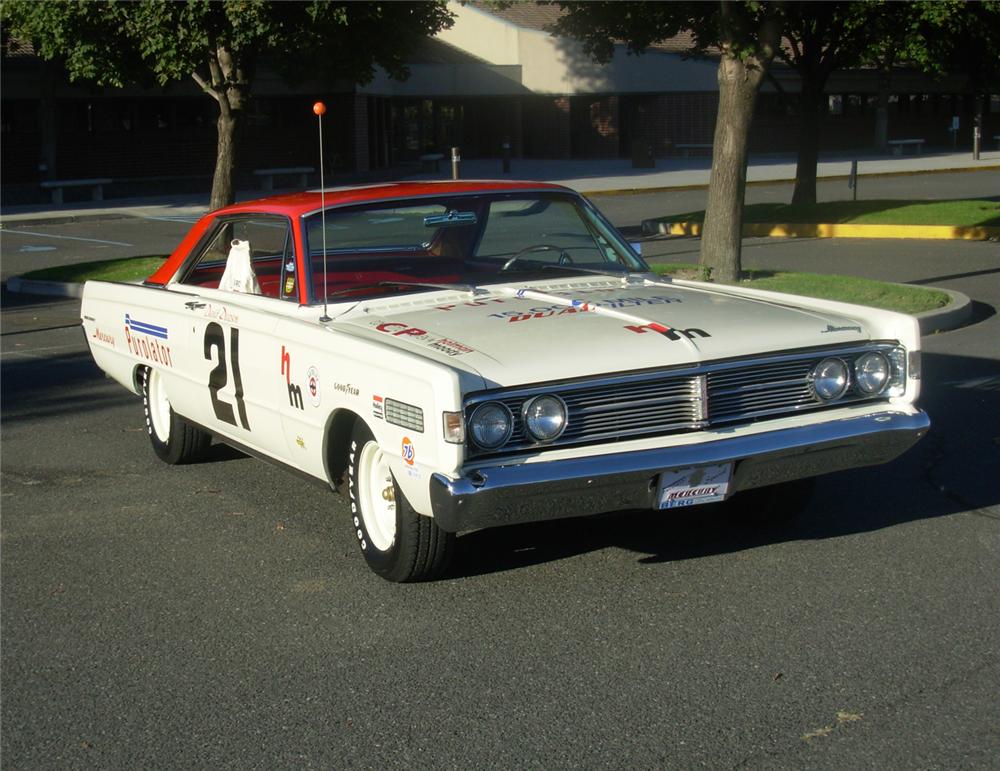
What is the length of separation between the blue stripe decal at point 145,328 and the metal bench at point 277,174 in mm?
31247

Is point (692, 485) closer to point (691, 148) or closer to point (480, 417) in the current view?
point (480, 417)

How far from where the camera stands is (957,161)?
143 feet

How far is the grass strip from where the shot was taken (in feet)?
57.5

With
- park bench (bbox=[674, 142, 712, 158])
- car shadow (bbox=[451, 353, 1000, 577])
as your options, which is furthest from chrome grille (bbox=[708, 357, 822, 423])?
park bench (bbox=[674, 142, 712, 158])

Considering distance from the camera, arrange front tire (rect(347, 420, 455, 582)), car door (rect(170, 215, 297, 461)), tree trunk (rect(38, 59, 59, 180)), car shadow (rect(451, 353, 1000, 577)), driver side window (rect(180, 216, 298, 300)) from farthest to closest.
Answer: tree trunk (rect(38, 59, 59, 180)), driver side window (rect(180, 216, 298, 300)), car door (rect(170, 215, 297, 461)), car shadow (rect(451, 353, 1000, 577)), front tire (rect(347, 420, 455, 582))

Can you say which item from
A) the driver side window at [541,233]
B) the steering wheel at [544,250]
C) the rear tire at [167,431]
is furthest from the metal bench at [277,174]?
the steering wheel at [544,250]

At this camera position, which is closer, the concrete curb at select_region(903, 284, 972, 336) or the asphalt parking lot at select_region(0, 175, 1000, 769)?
the asphalt parking lot at select_region(0, 175, 1000, 769)

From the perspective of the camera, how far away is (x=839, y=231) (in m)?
21.0

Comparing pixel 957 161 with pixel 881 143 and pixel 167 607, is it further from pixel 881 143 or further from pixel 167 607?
pixel 167 607

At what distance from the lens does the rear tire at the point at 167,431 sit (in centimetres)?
782

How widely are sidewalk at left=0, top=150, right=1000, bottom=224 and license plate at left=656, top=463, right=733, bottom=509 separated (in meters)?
26.4

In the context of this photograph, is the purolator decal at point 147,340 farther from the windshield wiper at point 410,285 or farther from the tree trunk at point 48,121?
the tree trunk at point 48,121

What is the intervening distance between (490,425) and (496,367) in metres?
0.22

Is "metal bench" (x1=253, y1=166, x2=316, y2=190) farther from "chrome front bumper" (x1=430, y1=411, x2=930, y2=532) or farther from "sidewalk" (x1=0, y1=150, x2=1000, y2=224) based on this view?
"chrome front bumper" (x1=430, y1=411, x2=930, y2=532)
